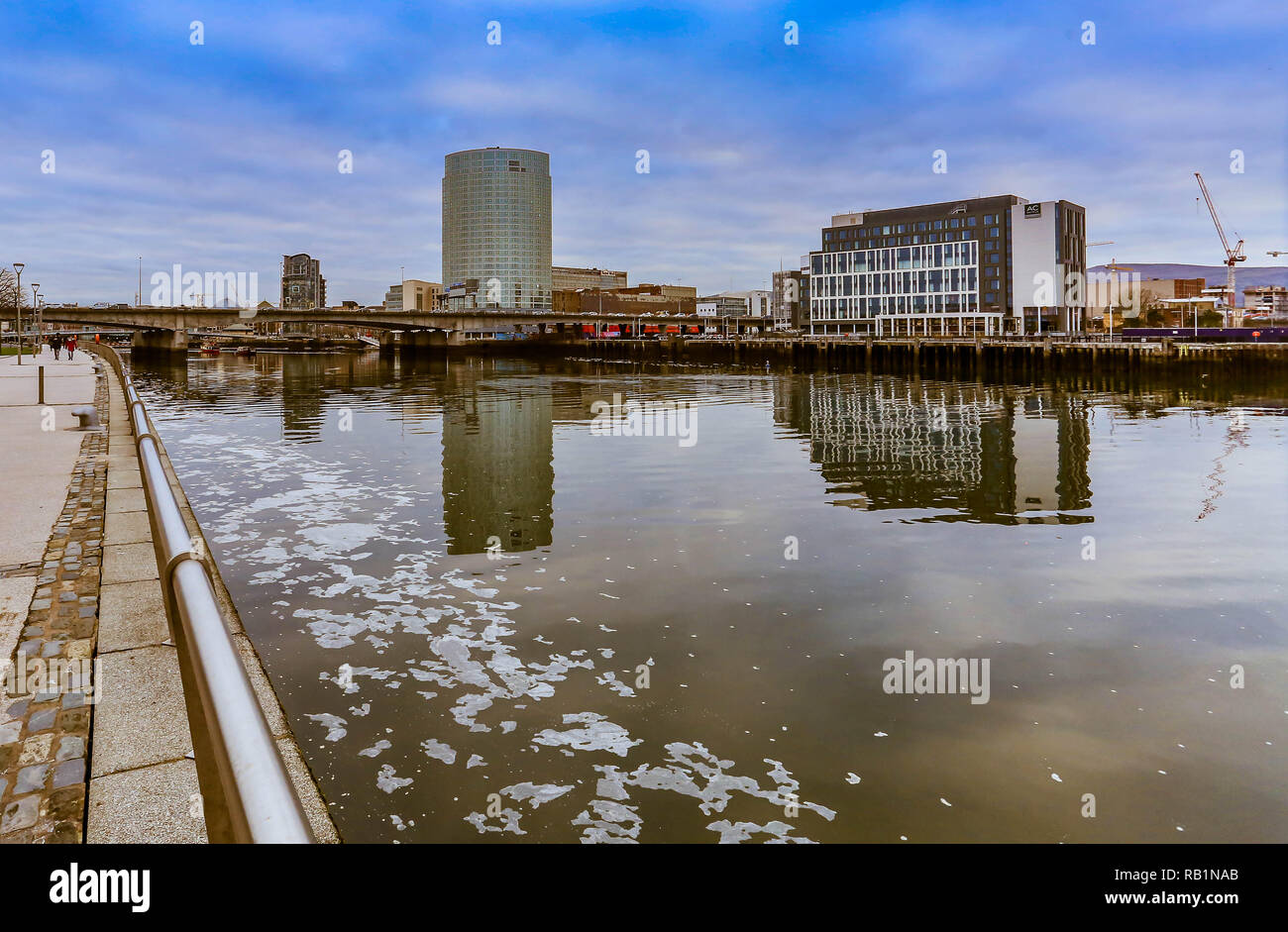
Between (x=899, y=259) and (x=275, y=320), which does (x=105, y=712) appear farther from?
(x=899, y=259)

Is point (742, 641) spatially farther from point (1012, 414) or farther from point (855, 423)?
point (1012, 414)

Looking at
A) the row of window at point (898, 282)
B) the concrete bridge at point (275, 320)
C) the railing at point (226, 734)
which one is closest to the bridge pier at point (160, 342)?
the concrete bridge at point (275, 320)

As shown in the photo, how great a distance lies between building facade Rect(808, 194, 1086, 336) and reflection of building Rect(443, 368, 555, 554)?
13870cm

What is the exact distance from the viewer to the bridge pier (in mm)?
119062

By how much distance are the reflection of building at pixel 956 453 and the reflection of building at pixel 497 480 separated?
6820 millimetres

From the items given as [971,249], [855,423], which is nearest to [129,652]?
[855,423]

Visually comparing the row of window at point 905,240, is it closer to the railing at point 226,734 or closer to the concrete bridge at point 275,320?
the concrete bridge at point 275,320

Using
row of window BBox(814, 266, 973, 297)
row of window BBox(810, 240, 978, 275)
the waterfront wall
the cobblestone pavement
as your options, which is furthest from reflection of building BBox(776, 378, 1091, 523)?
row of window BBox(810, 240, 978, 275)

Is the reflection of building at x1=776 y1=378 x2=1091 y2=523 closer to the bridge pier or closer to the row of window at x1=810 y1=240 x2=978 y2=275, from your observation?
the bridge pier

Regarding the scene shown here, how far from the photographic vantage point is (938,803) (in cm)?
645

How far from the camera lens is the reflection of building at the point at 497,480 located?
14.9 meters

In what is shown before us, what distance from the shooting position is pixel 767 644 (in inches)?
380

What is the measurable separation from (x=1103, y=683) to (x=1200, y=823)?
2.54 meters

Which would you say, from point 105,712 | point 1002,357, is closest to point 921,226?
point 1002,357
